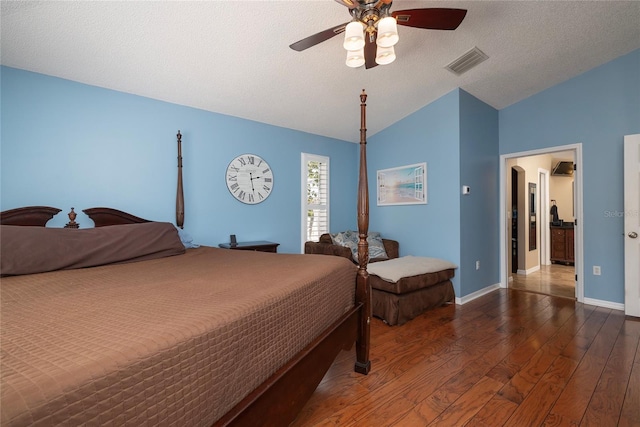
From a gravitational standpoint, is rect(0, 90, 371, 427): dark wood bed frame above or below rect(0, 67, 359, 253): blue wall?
below

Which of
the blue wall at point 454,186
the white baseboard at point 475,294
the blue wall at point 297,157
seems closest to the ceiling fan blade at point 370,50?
the blue wall at point 297,157

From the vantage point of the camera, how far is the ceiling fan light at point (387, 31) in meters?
1.65

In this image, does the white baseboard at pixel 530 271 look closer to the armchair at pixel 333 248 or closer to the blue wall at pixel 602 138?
the blue wall at pixel 602 138

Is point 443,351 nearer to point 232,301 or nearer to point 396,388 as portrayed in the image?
point 396,388

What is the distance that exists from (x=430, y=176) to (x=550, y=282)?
2696mm

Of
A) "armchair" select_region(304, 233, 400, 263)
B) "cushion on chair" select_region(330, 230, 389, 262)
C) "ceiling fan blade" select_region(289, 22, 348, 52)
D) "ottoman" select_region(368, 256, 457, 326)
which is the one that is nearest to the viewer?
"ceiling fan blade" select_region(289, 22, 348, 52)

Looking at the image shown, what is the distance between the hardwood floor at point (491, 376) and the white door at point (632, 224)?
248 mm

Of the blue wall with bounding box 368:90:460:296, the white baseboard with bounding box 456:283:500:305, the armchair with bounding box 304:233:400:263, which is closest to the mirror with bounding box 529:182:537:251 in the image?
the white baseboard with bounding box 456:283:500:305

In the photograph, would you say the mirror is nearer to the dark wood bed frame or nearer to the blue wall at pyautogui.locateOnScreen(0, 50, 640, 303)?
the blue wall at pyautogui.locateOnScreen(0, 50, 640, 303)

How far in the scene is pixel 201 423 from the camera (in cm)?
75

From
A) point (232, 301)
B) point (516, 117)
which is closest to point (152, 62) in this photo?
point (232, 301)

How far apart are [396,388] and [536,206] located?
551 centimetres

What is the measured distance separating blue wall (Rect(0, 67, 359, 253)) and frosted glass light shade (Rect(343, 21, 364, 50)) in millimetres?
1797

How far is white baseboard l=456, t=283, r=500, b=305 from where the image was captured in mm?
3443
